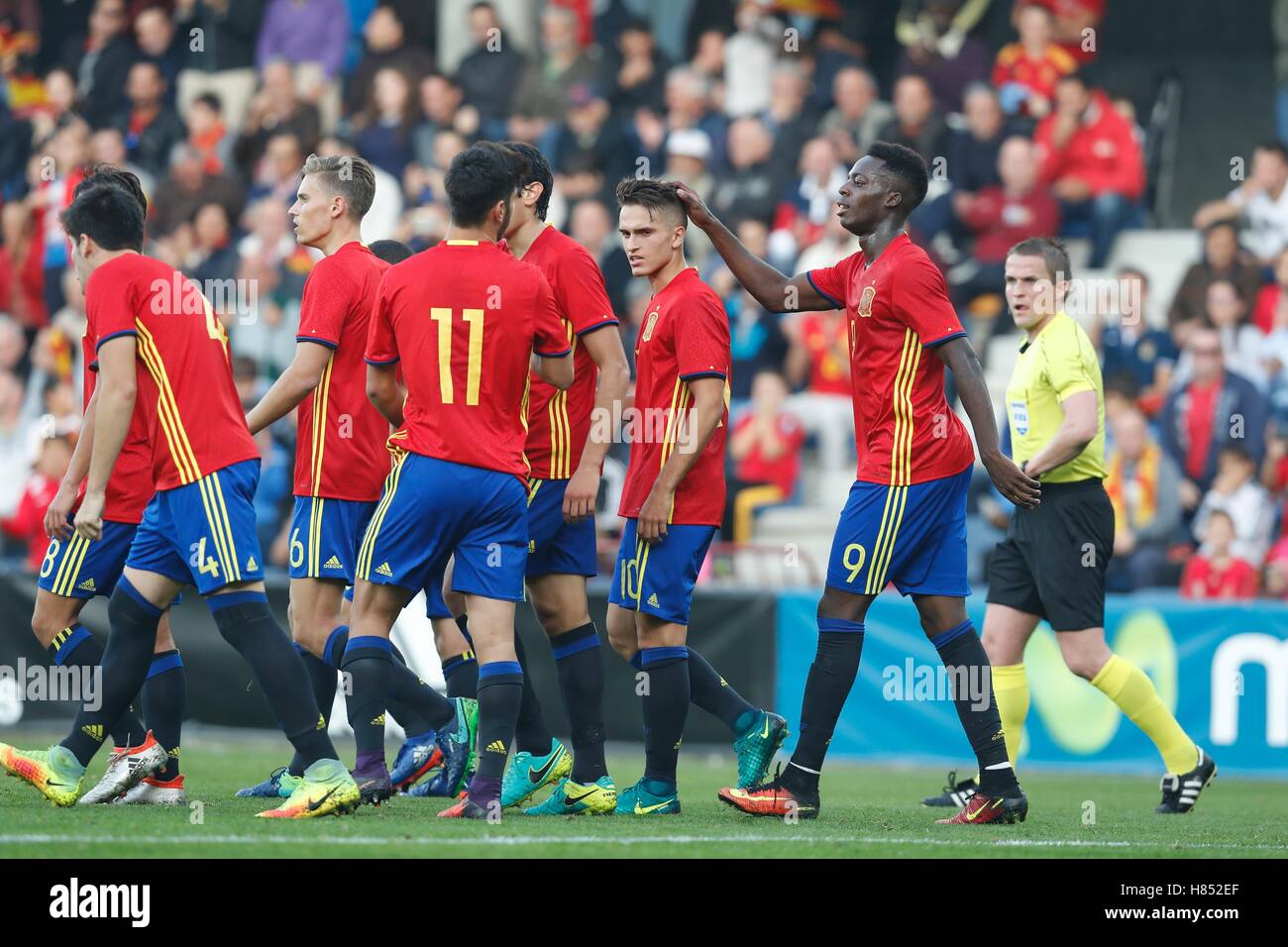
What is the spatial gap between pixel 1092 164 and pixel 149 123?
30.2 feet

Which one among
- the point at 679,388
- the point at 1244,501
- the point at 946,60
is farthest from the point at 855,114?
the point at 679,388

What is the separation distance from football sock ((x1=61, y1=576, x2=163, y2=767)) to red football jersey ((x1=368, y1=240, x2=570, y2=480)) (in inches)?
46.4

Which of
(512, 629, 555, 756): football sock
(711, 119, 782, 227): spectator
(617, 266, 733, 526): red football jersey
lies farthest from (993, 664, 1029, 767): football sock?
(711, 119, 782, 227): spectator

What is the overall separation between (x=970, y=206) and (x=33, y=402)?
825 centimetres

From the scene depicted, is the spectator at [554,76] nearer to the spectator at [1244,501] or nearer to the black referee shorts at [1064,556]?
the spectator at [1244,501]

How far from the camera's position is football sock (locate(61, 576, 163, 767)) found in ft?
21.9

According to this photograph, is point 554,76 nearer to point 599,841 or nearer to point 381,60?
point 381,60

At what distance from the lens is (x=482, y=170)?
6.50 meters

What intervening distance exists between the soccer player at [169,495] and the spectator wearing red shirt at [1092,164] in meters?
9.67

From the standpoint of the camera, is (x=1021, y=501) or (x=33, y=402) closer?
(x=1021, y=501)

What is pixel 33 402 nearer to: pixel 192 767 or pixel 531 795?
pixel 192 767

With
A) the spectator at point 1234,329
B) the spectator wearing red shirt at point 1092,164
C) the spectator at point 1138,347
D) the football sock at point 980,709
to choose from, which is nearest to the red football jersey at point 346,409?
the football sock at point 980,709

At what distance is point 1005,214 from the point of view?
14.4 meters
